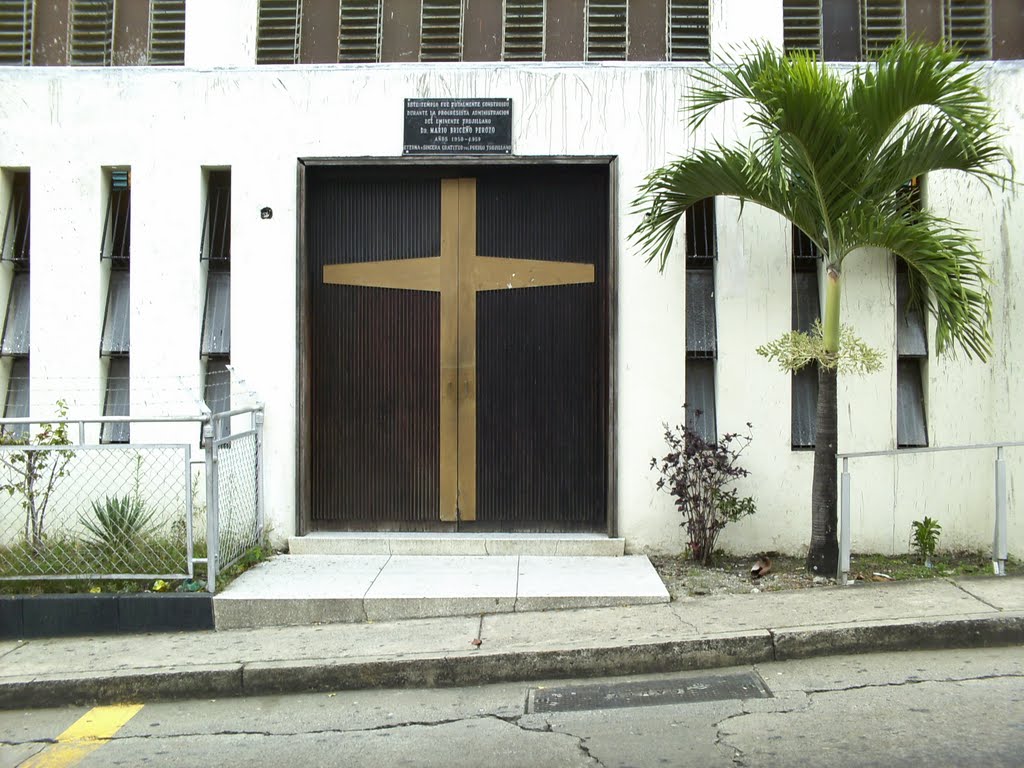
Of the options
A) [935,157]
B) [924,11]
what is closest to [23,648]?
[935,157]

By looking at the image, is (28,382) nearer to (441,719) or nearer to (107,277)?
(107,277)

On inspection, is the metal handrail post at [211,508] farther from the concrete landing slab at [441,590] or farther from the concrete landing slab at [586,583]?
the concrete landing slab at [586,583]

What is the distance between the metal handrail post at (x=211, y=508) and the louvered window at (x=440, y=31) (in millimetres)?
3911

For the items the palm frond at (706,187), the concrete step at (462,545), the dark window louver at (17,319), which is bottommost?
the concrete step at (462,545)

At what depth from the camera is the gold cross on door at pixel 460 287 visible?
8203 mm

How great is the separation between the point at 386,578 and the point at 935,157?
5042 millimetres

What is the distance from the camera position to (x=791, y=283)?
7.96m

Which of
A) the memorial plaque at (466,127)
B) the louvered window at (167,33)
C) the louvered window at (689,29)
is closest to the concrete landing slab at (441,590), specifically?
the memorial plaque at (466,127)

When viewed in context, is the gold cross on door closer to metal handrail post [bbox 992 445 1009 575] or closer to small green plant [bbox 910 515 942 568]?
small green plant [bbox 910 515 942 568]

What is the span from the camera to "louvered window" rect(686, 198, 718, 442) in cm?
805

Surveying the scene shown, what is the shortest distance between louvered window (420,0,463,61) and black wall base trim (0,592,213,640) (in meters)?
4.98

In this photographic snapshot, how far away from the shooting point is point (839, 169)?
660 centimetres

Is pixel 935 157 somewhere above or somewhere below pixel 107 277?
above

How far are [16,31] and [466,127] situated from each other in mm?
4281
